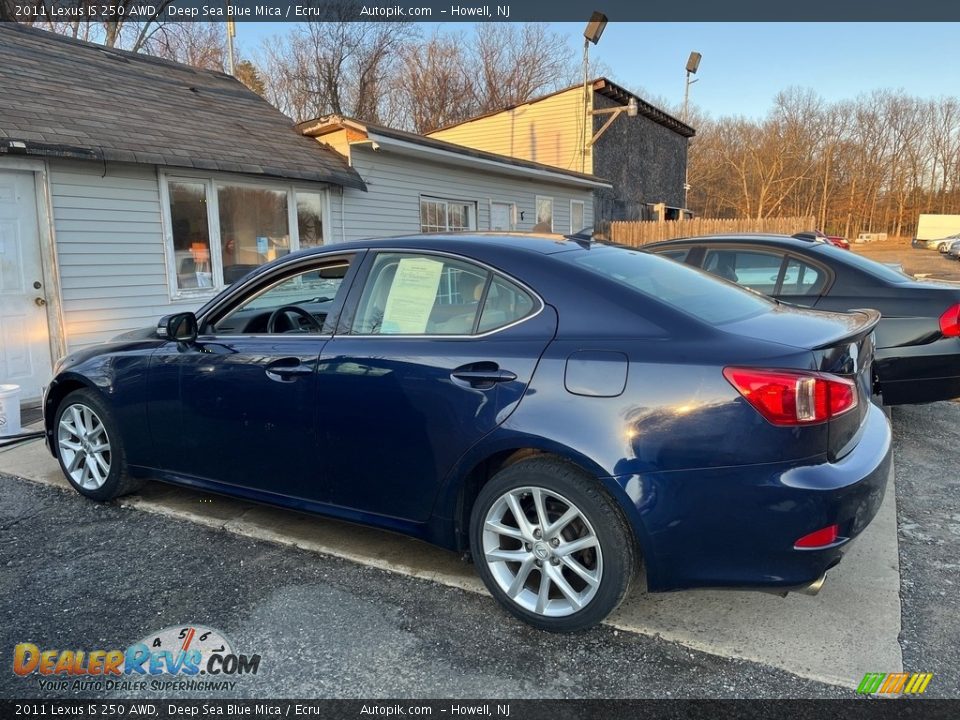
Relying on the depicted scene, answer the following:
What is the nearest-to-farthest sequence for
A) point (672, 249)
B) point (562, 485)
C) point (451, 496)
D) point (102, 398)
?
point (562, 485), point (451, 496), point (102, 398), point (672, 249)

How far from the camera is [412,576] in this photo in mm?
3139

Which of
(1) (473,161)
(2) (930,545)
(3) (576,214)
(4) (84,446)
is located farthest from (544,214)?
(2) (930,545)

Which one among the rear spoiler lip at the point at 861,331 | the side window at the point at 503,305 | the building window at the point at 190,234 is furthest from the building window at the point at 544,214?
the side window at the point at 503,305

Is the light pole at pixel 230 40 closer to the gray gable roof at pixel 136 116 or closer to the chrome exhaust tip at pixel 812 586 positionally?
the gray gable roof at pixel 136 116

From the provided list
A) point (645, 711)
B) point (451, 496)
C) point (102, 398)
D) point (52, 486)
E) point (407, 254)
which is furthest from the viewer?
point (52, 486)

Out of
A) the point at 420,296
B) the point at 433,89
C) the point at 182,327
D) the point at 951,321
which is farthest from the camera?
the point at 433,89

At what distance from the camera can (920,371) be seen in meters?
4.79

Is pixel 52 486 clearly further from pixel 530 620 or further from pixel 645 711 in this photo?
pixel 645 711

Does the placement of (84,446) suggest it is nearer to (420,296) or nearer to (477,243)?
(420,296)

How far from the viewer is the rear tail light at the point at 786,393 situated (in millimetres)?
2234

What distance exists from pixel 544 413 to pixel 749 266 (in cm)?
378

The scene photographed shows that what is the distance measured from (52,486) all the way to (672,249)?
17.0ft

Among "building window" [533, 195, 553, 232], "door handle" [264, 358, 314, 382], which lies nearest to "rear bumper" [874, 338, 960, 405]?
"door handle" [264, 358, 314, 382]

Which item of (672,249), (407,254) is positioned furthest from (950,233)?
(407,254)
